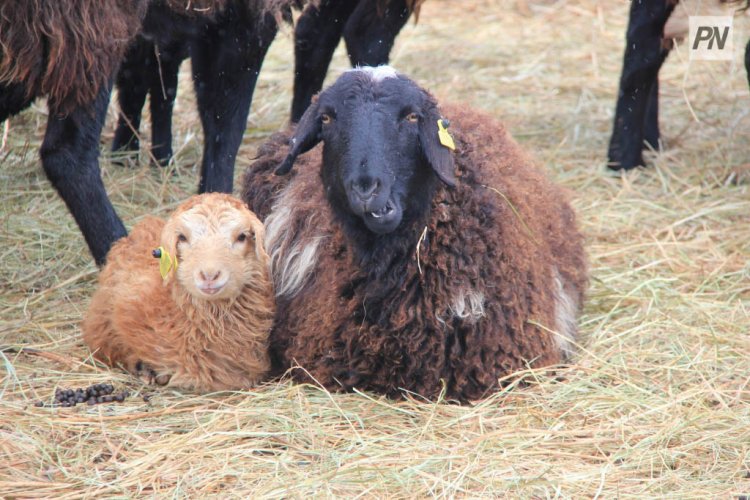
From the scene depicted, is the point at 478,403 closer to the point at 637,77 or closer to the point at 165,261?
the point at 165,261

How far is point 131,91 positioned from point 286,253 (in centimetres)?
293

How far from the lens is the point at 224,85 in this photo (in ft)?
19.7

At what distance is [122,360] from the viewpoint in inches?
176

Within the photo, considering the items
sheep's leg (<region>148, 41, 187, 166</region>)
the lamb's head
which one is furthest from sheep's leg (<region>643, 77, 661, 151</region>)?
the lamb's head

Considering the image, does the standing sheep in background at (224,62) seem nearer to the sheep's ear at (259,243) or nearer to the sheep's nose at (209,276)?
the sheep's ear at (259,243)

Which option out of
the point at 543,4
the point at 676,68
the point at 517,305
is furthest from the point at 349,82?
the point at 543,4

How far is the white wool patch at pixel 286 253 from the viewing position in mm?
4449

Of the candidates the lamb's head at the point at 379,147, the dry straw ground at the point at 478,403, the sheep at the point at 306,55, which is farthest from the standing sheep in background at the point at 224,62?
the lamb's head at the point at 379,147

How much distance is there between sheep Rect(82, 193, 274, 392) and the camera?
4113 millimetres

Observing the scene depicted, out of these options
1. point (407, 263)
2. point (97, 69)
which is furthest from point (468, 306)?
point (97, 69)

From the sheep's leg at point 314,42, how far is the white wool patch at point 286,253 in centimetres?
217

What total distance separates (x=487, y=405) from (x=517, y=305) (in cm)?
43

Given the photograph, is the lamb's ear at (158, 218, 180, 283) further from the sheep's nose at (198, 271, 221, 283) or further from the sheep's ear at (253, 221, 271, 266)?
the sheep's ear at (253, 221, 271, 266)

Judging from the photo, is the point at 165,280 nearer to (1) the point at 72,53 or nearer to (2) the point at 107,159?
(1) the point at 72,53
